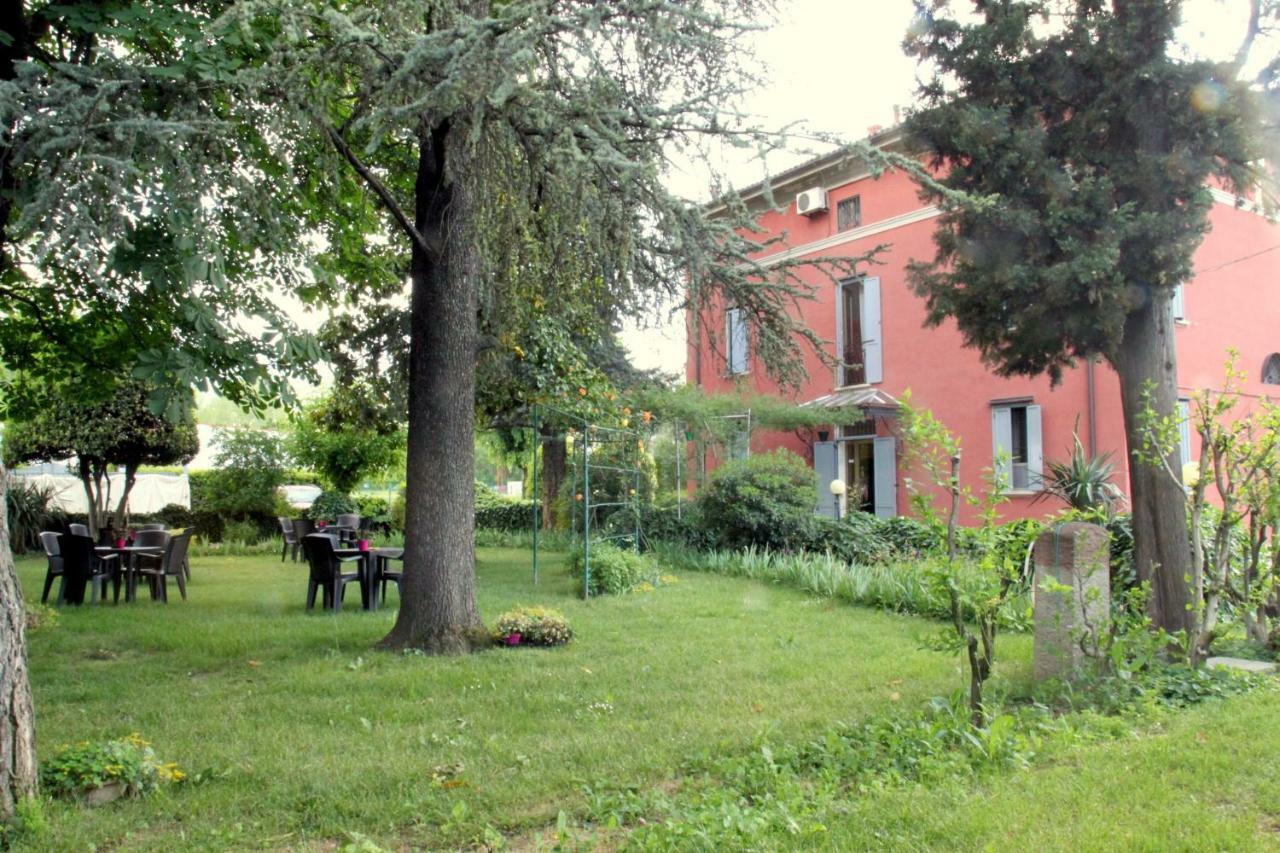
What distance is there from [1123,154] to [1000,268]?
4.35 ft

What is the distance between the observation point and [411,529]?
7.55 m

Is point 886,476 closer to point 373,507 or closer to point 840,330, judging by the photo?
point 840,330

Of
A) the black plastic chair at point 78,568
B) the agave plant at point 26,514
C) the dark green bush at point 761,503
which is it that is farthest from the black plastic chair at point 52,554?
the agave plant at point 26,514

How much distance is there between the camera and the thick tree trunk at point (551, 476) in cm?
1815

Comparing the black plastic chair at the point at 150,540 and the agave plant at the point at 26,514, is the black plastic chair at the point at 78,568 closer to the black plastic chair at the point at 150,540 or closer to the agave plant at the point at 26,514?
the black plastic chair at the point at 150,540

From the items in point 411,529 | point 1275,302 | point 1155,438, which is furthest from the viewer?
point 1275,302

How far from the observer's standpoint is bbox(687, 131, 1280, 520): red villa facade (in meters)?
15.6

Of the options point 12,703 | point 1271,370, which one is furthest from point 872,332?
point 12,703

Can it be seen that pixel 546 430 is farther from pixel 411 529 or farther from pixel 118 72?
pixel 118 72

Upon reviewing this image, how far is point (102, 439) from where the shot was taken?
1684 cm

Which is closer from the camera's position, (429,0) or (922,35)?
(429,0)

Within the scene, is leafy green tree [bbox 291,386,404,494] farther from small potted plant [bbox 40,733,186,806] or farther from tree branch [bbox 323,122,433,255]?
small potted plant [bbox 40,733,186,806]

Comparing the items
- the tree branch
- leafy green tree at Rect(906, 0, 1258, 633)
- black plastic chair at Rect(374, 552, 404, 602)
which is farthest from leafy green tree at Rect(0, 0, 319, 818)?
leafy green tree at Rect(906, 0, 1258, 633)

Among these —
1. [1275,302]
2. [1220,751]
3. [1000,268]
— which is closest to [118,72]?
[1000,268]
